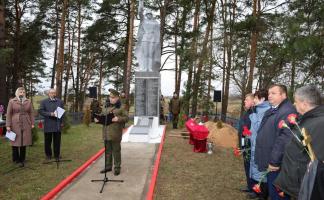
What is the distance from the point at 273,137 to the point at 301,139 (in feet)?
4.90

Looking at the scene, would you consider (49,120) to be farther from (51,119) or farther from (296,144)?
(296,144)

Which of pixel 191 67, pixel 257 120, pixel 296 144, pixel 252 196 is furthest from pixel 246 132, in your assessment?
pixel 191 67

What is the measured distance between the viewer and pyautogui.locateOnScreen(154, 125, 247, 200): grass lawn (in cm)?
606

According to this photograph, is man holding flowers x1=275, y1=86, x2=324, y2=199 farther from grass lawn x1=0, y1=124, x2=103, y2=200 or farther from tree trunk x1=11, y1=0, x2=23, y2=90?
tree trunk x1=11, y1=0, x2=23, y2=90

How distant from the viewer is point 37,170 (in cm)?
742

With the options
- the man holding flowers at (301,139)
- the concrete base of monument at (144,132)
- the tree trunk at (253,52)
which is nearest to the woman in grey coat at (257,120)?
the man holding flowers at (301,139)

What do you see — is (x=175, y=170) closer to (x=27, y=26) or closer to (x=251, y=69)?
(x=251, y=69)

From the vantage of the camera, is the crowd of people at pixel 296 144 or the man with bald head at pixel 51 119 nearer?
the crowd of people at pixel 296 144

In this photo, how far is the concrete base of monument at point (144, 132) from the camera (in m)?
11.6

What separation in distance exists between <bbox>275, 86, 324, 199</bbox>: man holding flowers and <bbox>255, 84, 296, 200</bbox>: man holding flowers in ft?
2.10

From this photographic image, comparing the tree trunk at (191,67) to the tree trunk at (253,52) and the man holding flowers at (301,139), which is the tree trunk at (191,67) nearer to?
the tree trunk at (253,52)

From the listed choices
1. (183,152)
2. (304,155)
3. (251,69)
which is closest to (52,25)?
(251,69)

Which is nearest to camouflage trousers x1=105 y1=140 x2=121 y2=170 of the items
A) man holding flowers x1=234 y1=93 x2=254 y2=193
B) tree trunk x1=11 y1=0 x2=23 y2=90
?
man holding flowers x1=234 y1=93 x2=254 y2=193

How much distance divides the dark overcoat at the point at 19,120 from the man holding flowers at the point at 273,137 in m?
4.93
